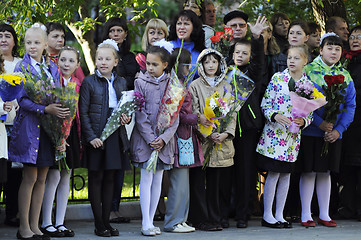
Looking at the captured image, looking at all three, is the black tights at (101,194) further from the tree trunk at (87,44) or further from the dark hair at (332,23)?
the tree trunk at (87,44)

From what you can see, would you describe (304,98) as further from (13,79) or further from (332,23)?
(13,79)

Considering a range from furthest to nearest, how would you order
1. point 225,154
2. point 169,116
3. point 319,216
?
point 319,216 → point 225,154 → point 169,116

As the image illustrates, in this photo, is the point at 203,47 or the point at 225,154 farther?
the point at 203,47

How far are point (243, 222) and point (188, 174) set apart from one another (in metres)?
0.92

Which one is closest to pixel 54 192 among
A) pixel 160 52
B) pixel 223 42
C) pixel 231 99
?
pixel 160 52

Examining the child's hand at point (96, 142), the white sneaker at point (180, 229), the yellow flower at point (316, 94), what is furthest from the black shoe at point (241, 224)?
the child's hand at point (96, 142)

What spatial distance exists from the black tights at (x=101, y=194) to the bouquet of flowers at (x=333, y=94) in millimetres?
2724

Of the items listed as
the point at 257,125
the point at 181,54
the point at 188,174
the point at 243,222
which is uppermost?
the point at 181,54

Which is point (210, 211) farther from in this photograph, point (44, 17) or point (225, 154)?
point (44, 17)

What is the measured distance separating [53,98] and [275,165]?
285 cm

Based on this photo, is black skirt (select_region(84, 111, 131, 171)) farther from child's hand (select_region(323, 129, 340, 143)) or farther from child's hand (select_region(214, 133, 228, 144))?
child's hand (select_region(323, 129, 340, 143))

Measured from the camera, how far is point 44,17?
1059 centimetres

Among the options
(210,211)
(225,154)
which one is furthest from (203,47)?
(210,211)

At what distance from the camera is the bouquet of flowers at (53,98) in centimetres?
714
